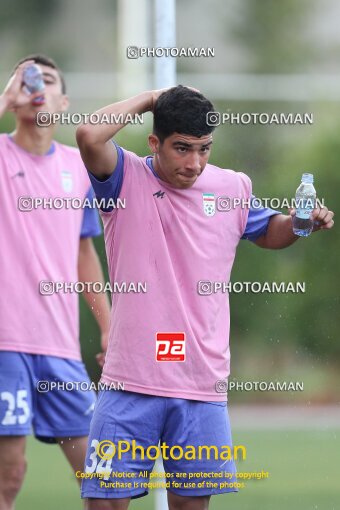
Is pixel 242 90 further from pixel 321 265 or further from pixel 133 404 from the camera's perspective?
pixel 133 404

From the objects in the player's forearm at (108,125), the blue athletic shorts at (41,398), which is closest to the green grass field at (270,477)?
the blue athletic shorts at (41,398)

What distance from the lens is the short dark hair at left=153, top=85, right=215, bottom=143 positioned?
164 inches

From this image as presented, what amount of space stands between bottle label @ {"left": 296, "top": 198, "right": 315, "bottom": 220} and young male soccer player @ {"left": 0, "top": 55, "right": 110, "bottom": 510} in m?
Result: 1.51

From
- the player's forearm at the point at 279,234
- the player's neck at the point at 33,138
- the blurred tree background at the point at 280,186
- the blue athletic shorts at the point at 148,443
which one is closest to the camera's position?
the blue athletic shorts at the point at 148,443

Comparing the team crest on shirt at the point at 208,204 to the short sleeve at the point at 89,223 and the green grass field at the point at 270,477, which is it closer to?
the short sleeve at the point at 89,223

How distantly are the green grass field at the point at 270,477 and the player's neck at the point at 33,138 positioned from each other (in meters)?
2.14

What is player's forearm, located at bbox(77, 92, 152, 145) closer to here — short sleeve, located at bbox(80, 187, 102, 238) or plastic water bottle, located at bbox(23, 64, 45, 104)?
plastic water bottle, located at bbox(23, 64, 45, 104)

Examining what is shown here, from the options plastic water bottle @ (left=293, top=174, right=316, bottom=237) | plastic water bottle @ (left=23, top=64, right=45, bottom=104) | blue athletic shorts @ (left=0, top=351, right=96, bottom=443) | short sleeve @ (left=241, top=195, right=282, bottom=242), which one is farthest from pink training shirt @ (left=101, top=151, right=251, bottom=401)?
plastic water bottle @ (left=23, top=64, right=45, bottom=104)

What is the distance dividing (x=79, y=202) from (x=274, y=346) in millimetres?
7068

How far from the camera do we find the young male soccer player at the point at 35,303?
5.21 meters

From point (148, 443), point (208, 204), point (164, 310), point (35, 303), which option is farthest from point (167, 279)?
point (35, 303)

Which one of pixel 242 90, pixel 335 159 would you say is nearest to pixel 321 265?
pixel 335 159

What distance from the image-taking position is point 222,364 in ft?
14.1

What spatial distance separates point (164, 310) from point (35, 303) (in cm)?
124
